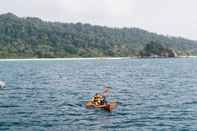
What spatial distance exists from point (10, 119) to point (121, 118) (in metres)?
13.1

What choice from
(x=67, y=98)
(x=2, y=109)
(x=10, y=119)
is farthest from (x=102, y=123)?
(x=67, y=98)

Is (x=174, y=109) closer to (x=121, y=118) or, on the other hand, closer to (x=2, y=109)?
(x=121, y=118)

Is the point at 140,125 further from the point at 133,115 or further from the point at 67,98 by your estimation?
the point at 67,98

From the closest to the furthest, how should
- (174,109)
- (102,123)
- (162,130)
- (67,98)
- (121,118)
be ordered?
(162,130), (102,123), (121,118), (174,109), (67,98)

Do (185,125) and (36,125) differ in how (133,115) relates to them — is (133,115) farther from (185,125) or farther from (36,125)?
(36,125)

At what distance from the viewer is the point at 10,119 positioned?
5125cm

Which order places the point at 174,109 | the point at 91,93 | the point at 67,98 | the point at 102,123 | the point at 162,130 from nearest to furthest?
the point at 162,130 → the point at 102,123 → the point at 174,109 → the point at 67,98 → the point at 91,93

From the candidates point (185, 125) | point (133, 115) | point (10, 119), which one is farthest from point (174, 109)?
point (10, 119)

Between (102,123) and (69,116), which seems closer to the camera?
(102,123)

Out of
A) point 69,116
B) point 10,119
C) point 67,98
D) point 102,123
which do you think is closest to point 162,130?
point 102,123

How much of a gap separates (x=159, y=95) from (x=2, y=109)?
2927 centimetres

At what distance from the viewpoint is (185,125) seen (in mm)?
47281

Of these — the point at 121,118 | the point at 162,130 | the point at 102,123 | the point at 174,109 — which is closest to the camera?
the point at 162,130

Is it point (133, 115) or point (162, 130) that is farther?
point (133, 115)
